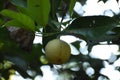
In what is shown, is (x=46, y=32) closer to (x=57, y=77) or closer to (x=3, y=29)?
(x=3, y=29)

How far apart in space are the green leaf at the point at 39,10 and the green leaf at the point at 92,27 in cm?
7

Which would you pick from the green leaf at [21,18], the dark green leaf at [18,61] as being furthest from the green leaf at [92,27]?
the dark green leaf at [18,61]

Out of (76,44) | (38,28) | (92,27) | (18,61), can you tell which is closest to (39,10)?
(38,28)

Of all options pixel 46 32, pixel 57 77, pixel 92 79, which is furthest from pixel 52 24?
pixel 57 77

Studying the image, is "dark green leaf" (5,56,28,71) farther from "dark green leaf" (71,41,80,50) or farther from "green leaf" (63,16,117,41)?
"dark green leaf" (71,41,80,50)

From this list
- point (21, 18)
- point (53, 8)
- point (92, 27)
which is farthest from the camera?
point (53, 8)

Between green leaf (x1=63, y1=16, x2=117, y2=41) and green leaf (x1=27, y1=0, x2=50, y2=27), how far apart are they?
7 centimetres

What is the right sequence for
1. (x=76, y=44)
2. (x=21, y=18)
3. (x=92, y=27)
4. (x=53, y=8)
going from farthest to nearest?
(x=76, y=44)
(x=53, y=8)
(x=92, y=27)
(x=21, y=18)

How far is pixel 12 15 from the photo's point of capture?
0.87 metres

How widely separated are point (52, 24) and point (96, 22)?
13cm

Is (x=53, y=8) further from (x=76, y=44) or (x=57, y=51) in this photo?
(x=76, y=44)

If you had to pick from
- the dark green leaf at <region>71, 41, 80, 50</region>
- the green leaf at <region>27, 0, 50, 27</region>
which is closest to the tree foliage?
the green leaf at <region>27, 0, 50, 27</region>

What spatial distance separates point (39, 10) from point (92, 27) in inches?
6.3

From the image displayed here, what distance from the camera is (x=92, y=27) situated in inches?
38.9
